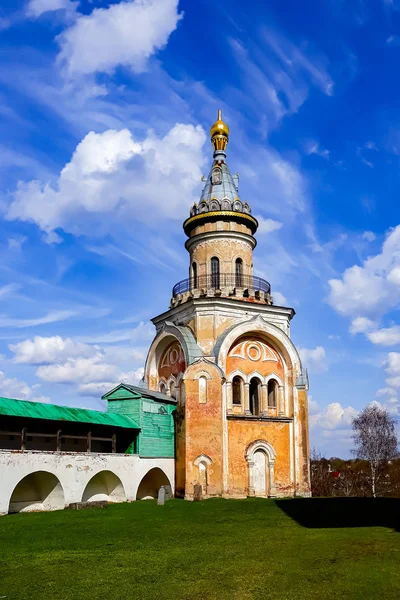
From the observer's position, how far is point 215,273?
28422mm

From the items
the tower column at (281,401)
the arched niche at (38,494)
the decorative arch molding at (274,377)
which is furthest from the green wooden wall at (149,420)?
the tower column at (281,401)

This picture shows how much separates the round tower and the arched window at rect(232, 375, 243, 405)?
3.91 m

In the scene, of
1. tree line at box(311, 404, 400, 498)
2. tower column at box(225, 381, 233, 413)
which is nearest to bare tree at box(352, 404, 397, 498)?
tree line at box(311, 404, 400, 498)

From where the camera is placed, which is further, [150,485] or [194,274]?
[194,274]

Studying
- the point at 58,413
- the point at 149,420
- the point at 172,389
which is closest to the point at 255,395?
the point at 172,389

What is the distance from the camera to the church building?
24.1 metres

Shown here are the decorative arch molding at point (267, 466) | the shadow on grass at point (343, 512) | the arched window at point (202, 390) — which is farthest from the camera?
the decorative arch molding at point (267, 466)

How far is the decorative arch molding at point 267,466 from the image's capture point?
24688 mm

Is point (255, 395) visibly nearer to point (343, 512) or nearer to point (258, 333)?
point (258, 333)

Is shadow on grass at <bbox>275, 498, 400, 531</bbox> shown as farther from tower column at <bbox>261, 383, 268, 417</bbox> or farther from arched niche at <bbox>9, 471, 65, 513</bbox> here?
arched niche at <bbox>9, 471, 65, 513</bbox>

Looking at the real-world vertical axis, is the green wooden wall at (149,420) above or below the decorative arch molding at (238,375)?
below

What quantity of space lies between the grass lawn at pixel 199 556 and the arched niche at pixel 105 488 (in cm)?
489

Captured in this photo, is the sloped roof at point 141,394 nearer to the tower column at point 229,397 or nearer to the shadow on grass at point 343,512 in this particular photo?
the tower column at point 229,397

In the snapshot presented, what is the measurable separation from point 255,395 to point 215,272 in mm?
6242
